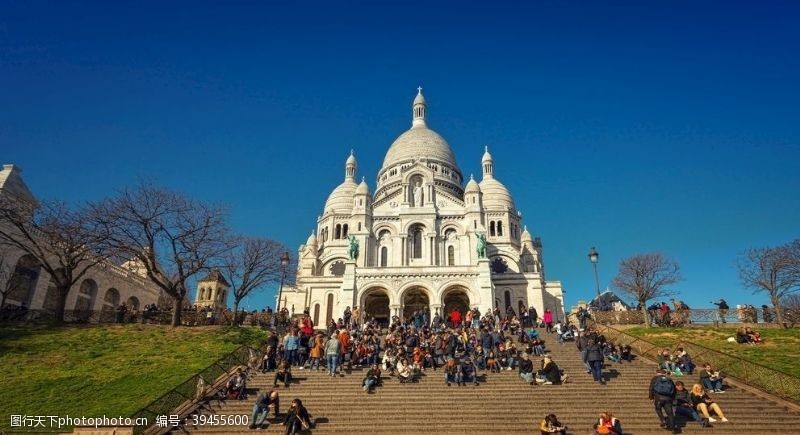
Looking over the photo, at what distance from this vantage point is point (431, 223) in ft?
153

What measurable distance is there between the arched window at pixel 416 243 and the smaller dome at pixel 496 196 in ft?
44.2

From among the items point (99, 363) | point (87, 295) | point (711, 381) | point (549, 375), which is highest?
point (87, 295)

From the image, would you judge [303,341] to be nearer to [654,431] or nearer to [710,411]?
[654,431]

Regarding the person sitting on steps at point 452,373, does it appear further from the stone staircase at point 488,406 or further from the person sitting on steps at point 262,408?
the person sitting on steps at point 262,408

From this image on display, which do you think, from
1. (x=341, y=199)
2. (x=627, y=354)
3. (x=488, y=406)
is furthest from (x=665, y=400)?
(x=341, y=199)

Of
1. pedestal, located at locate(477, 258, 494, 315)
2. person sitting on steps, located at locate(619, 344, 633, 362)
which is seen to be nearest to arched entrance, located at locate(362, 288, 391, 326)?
pedestal, located at locate(477, 258, 494, 315)

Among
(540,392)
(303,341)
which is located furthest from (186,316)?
(540,392)

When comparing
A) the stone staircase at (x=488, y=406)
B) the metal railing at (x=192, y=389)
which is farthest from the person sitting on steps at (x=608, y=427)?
the metal railing at (x=192, y=389)

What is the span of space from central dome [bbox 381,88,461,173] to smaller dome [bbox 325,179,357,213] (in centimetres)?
662

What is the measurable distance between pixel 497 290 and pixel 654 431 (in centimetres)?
3206

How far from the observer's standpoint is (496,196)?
193 feet

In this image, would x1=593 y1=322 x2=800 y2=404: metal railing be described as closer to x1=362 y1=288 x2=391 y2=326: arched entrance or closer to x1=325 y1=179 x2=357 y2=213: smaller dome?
x1=362 y1=288 x2=391 y2=326: arched entrance

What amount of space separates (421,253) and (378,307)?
682 centimetres

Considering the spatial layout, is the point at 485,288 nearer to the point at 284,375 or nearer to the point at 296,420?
the point at 284,375
